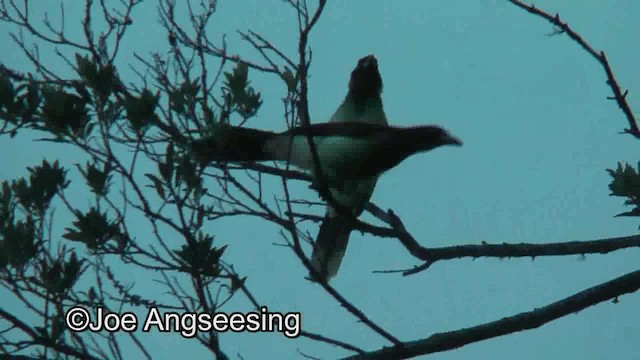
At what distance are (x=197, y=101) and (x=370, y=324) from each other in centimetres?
100

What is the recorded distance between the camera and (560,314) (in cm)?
349

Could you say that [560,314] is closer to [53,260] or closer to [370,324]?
[370,324]

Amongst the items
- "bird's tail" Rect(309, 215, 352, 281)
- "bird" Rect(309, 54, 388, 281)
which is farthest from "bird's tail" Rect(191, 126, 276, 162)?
"bird's tail" Rect(309, 215, 352, 281)

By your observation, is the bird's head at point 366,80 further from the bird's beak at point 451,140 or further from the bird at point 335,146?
the bird's beak at point 451,140

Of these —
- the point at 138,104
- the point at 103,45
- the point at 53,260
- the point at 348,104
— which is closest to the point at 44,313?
the point at 53,260

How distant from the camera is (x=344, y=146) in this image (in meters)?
4.13

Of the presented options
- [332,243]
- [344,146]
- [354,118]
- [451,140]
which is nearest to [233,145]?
[344,146]

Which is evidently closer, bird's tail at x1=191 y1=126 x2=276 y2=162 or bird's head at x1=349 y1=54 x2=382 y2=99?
bird's tail at x1=191 y1=126 x2=276 y2=162

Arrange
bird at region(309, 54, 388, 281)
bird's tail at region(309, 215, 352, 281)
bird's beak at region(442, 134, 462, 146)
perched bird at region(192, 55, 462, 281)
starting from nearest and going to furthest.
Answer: bird's beak at region(442, 134, 462, 146), perched bird at region(192, 55, 462, 281), bird at region(309, 54, 388, 281), bird's tail at region(309, 215, 352, 281)

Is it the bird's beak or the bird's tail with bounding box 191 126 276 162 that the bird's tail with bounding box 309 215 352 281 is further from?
the bird's beak

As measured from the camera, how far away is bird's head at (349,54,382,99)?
5.38m

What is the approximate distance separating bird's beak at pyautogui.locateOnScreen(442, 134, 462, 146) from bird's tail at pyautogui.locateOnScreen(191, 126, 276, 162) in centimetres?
77

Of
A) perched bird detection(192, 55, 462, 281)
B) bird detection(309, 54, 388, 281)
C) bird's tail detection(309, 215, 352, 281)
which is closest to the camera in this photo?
perched bird detection(192, 55, 462, 281)

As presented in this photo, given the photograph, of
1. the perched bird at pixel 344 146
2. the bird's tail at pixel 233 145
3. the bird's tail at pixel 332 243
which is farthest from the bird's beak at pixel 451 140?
the bird's tail at pixel 332 243
